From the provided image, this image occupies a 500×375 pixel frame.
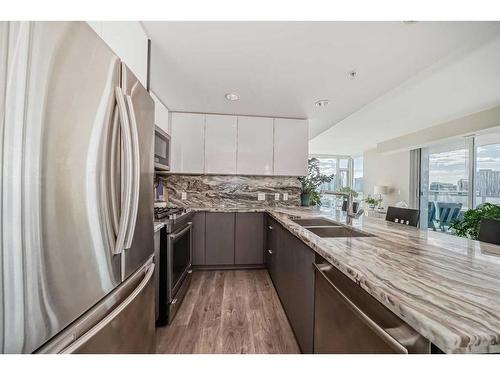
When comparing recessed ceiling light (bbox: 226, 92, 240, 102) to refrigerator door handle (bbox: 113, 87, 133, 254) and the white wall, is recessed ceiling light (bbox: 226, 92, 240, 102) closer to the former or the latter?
refrigerator door handle (bbox: 113, 87, 133, 254)

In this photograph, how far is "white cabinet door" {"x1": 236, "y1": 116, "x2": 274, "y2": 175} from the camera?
326 centimetres

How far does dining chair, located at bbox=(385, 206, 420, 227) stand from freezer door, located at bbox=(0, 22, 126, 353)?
7.71 feet

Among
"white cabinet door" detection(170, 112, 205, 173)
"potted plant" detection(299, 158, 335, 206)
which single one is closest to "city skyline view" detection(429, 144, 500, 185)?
"potted plant" detection(299, 158, 335, 206)

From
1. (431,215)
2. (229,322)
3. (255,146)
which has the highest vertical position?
(255,146)

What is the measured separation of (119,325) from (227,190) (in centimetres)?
269

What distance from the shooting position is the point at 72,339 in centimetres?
61

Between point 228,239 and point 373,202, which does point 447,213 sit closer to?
point 373,202

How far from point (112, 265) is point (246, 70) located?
6.10 ft

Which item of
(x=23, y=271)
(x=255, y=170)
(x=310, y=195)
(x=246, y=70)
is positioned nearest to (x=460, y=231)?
(x=310, y=195)

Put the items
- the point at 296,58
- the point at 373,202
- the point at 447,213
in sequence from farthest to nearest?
the point at 373,202, the point at 447,213, the point at 296,58

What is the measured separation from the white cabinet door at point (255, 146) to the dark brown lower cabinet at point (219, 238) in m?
0.75

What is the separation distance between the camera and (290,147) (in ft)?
11.0

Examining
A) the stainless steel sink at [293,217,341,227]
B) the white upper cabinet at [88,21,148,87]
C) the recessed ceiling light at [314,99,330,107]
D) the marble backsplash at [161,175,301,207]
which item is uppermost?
the recessed ceiling light at [314,99,330,107]

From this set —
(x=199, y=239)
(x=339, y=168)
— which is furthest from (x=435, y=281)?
(x=339, y=168)
